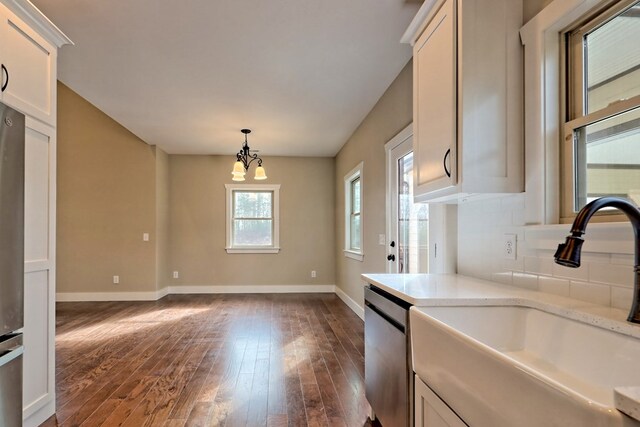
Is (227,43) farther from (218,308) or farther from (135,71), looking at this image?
(218,308)

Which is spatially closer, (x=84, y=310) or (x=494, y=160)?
(x=494, y=160)

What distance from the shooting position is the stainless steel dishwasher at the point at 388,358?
153cm

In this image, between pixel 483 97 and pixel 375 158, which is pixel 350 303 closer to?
pixel 375 158

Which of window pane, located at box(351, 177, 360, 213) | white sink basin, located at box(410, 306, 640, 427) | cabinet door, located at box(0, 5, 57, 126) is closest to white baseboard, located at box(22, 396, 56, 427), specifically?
cabinet door, located at box(0, 5, 57, 126)

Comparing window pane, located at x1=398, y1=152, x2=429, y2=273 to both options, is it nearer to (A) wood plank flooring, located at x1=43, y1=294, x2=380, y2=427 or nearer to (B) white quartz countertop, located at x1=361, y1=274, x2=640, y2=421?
(B) white quartz countertop, located at x1=361, y1=274, x2=640, y2=421

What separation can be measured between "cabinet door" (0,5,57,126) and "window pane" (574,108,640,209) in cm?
259

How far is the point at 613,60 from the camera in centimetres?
129

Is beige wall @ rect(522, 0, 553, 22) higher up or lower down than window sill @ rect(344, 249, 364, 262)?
higher up

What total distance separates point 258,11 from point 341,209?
416cm

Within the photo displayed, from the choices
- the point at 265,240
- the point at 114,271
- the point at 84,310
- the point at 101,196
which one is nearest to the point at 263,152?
the point at 265,240

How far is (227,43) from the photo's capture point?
8.97ft

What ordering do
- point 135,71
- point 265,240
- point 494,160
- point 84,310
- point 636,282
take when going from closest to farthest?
point 636,282, point 494,160, point 135,71, point 84,310, point 265,240

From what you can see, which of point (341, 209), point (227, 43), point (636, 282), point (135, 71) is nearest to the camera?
point (636, 282)

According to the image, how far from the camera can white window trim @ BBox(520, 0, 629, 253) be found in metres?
1.48
